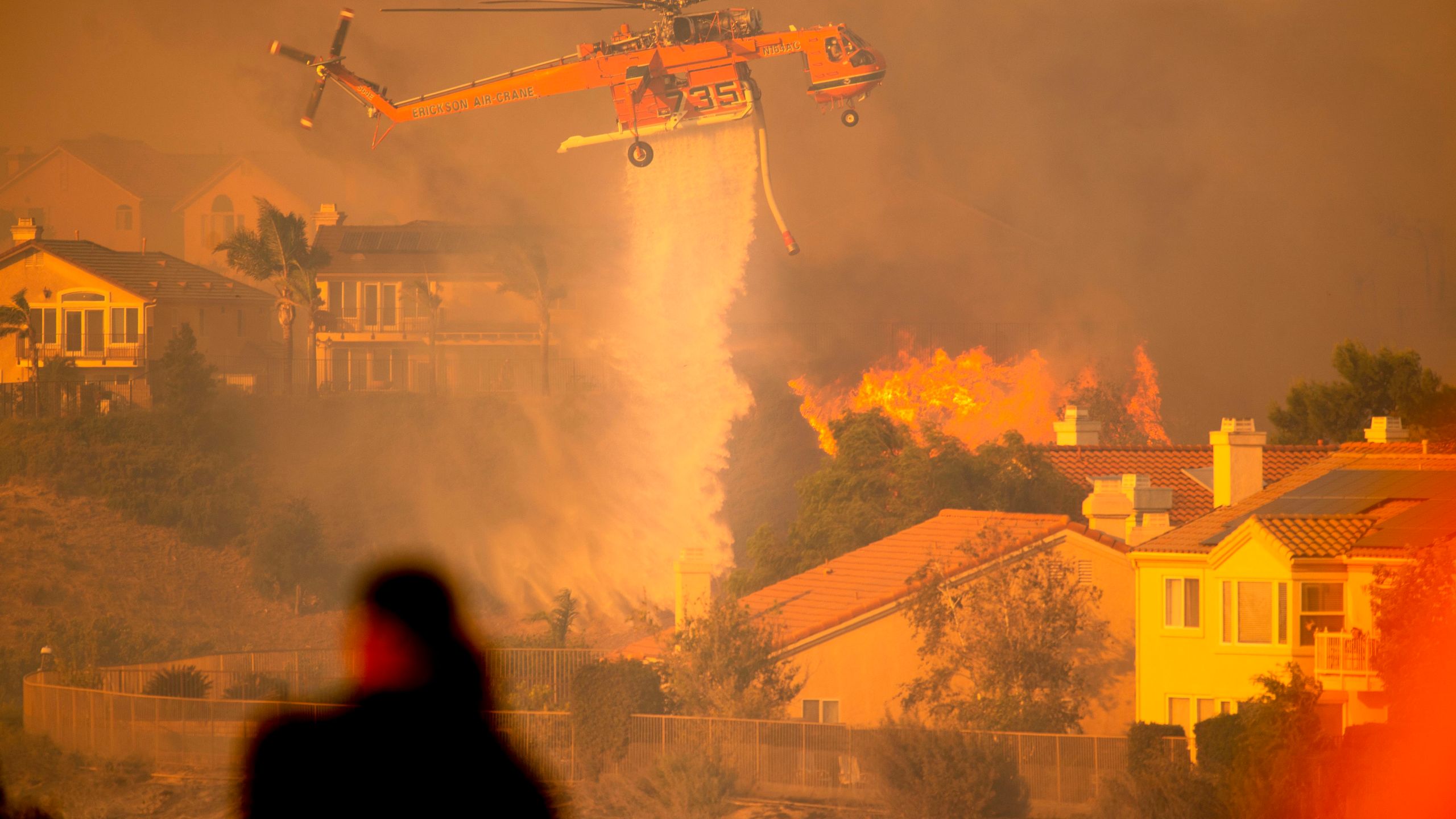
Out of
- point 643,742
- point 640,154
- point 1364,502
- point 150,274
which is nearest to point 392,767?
point 643,742

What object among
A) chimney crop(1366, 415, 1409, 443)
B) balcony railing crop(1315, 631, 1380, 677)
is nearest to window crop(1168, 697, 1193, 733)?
balcony railing crop(1315, 631, 1380, 677)

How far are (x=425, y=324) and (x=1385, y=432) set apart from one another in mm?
45887

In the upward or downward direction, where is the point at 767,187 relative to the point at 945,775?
upward

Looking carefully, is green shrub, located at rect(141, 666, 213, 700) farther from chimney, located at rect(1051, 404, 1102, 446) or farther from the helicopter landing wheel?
chimney, located at rect(1051, 404, 1102, 446)

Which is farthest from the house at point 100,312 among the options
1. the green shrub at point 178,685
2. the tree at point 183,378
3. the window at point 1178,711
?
the window at point 1178,711

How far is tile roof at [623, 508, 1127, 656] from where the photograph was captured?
137ft

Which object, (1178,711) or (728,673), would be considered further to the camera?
(728,673)

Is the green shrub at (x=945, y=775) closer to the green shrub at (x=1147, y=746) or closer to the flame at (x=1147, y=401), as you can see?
the green shrub at (x=1147, y=746)

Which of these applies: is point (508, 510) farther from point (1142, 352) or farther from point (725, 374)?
point (1142, 352)

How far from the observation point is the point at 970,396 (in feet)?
288

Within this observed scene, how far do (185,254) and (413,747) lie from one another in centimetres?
8268

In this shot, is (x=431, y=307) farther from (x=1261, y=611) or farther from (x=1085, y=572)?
(x=1261, y=611)

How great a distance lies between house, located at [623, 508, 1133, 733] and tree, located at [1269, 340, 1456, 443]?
31.3 meters

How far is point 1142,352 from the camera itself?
318 ft
